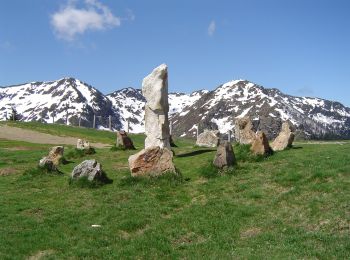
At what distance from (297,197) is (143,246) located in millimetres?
7688

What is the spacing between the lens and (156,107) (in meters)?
39.9

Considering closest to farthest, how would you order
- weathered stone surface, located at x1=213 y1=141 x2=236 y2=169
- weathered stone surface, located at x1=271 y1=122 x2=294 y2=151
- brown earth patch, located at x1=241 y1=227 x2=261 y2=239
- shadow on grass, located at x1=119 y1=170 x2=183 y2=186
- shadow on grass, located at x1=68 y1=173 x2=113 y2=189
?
brown earth patch, located at x1=241 y1=227 x2=261 y2=239 < shadow on grass, located at x1=119 y1=170 x2=183 y2=186 < shadow on grass, located at x1=68 y1=173 x2=113 y2=189 < weathered stone surface, located at x1=213 y1=141 x2=236 y2=169 < weathered stone surface, located at x1=271 y1=122 x2=294 y2=151

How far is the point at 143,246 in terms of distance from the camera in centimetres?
1900

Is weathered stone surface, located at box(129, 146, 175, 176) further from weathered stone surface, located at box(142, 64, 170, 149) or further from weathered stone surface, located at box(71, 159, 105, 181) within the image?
weathered stone surface, located at box(142, 64, 170, 149)

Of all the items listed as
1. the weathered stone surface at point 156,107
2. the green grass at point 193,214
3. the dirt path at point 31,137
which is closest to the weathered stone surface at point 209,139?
the weathered stone surface at point 156,107

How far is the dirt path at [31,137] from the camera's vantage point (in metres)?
72.9

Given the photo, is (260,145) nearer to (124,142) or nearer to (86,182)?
(86,182)

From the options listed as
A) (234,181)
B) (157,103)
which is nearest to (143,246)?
(234,181)

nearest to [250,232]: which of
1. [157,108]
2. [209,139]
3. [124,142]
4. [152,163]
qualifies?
[152,163]

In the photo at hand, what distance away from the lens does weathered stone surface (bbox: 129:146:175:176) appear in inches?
1152

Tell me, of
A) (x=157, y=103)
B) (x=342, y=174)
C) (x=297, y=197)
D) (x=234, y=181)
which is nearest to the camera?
(x=297, y=197)

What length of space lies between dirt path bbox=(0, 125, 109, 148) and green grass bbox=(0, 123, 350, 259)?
136 feet

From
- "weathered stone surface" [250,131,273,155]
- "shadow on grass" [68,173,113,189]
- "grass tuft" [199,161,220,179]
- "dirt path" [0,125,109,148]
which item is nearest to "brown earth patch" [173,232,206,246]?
"grass tuft" [199,161,220,179]

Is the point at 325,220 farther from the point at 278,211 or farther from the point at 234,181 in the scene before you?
the point at 234,181
